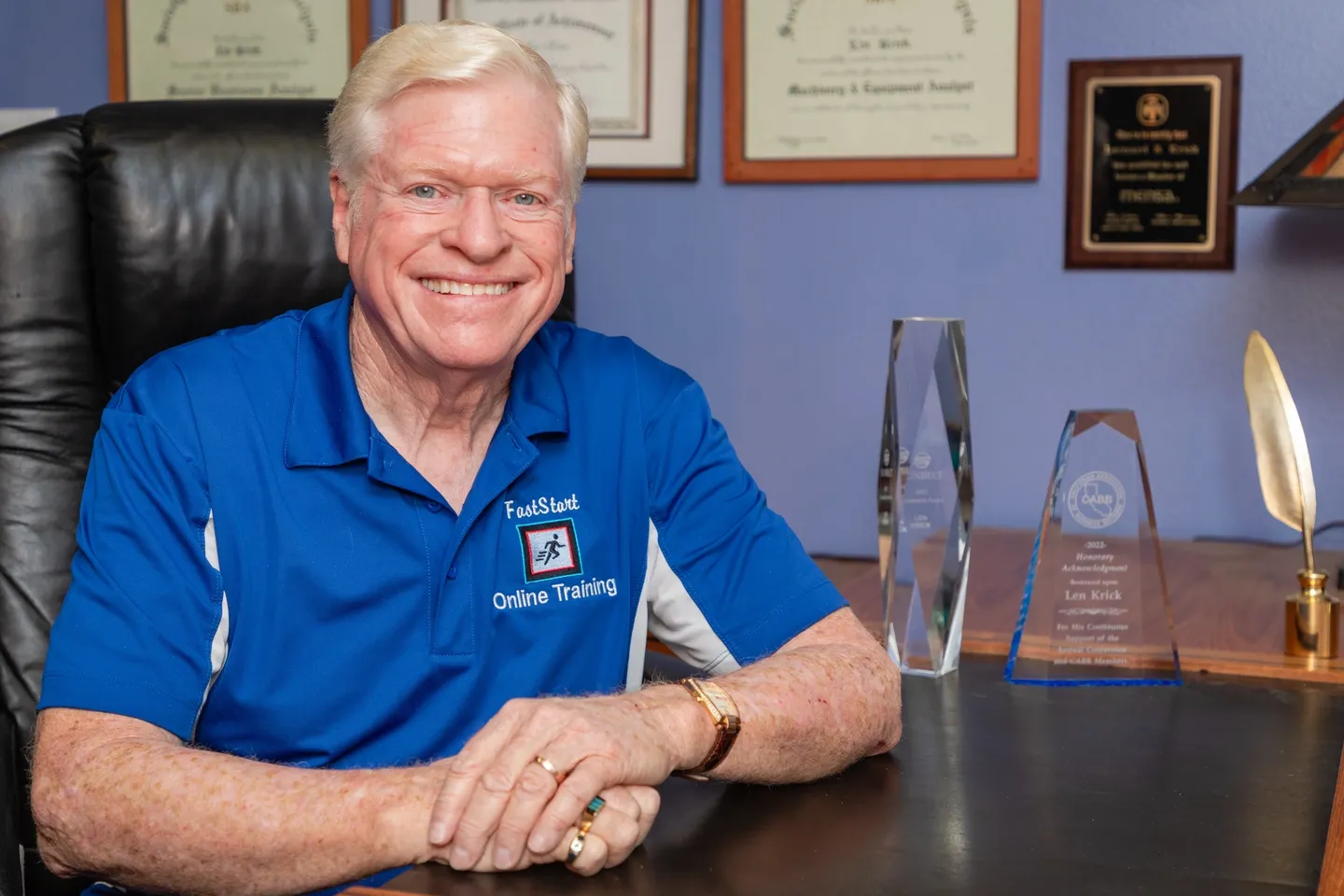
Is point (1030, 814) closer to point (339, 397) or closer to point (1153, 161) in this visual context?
point (339, 397)

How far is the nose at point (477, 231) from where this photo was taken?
3.92ft

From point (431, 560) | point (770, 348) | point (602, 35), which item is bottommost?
point (431, 560)

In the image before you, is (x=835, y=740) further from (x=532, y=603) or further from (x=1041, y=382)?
(x=1041, y=382)

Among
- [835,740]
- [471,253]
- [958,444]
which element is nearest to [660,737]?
[835,740]

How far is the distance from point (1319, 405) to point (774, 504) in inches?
30.7

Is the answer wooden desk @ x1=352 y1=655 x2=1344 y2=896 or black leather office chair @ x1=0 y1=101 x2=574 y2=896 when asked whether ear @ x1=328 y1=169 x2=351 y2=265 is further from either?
wooden desk @ x1=352 y1=655 x2=1344 y2=896

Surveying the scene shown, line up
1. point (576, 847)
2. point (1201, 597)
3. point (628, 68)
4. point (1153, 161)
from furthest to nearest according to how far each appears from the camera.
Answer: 1. point (628, 68)
2. point (1153, 161)
3. point (1201, 597)
4. point (576, 847)

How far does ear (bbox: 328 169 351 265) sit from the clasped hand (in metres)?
0.49

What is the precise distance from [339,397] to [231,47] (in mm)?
1312

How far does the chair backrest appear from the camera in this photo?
4.90ft

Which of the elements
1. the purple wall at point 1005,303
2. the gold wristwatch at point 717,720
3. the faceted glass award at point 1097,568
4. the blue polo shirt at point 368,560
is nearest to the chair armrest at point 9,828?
the blue polo shirt at point 368,560

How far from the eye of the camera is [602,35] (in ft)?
7.09

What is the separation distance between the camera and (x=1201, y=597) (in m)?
1.70

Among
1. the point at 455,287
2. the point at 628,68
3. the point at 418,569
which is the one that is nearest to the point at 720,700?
the point at 418,569
